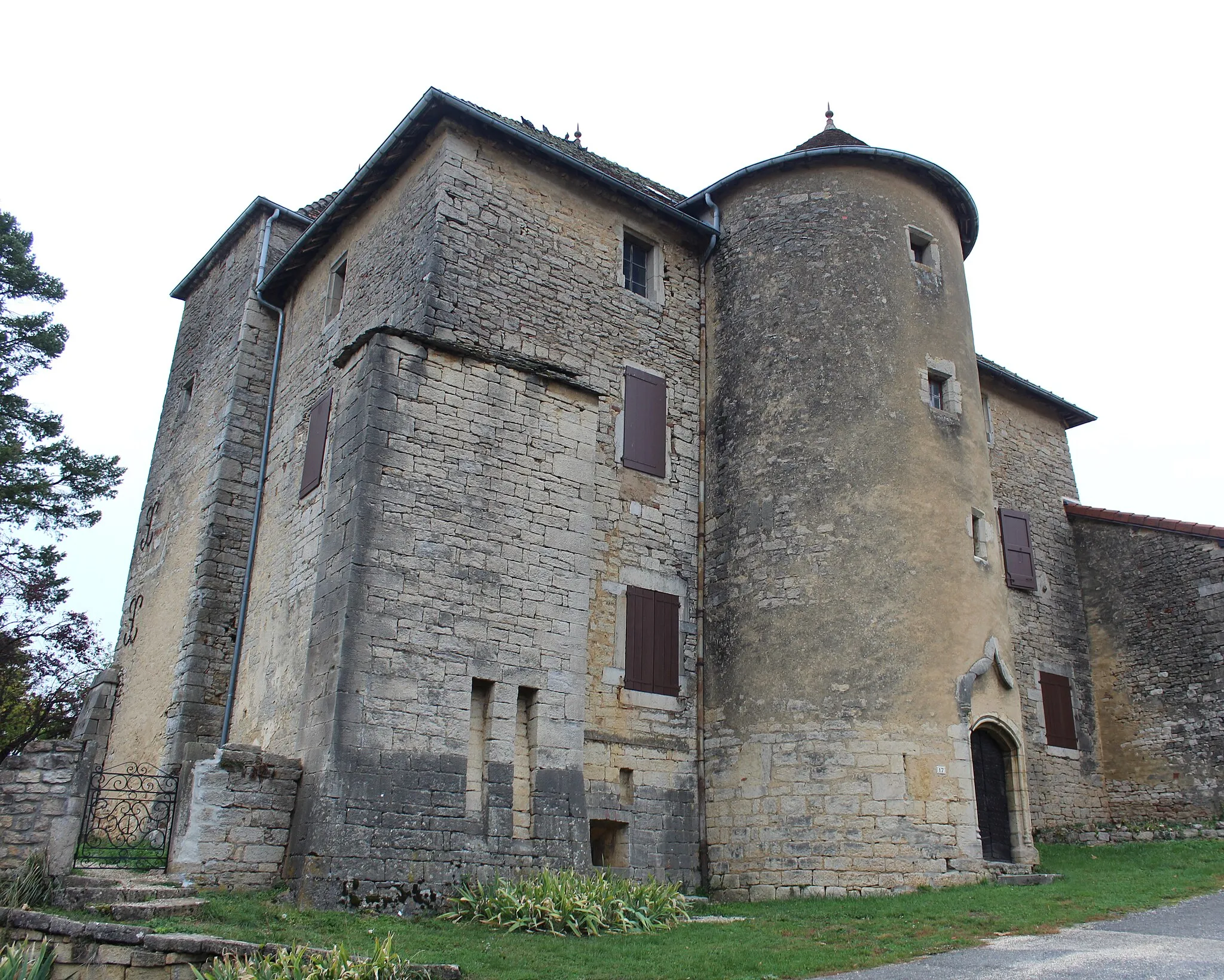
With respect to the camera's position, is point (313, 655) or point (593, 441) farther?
point (593, 441)

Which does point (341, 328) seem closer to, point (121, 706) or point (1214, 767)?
point (121, 706)

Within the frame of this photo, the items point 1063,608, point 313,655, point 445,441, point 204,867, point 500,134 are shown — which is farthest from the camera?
point 1063,608

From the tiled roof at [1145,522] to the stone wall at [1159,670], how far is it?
103mm

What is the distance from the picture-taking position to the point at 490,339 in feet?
42.1

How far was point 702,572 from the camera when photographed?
1402 cm

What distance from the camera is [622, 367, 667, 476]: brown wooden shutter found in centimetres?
1387

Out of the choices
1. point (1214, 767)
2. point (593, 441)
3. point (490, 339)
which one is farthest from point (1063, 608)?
point (490, 339)

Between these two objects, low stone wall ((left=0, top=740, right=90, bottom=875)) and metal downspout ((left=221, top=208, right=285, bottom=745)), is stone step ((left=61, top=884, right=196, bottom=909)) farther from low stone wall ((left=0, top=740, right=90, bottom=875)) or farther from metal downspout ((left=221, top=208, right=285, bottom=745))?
metal downspout ((left=221, top=208, right=285, bottom=745))

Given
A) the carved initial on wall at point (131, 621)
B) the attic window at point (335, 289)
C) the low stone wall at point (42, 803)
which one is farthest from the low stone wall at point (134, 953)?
the carved initial on wall at point (131, 621)

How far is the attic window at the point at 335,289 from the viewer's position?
15021 millimetres

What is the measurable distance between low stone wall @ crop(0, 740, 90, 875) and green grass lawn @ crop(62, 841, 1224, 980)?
1490mm

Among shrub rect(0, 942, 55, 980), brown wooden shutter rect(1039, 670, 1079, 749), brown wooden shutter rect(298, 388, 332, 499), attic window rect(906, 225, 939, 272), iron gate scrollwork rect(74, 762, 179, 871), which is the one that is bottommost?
shrub rect(0, 942, 55, 980)

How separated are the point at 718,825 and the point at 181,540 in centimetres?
932

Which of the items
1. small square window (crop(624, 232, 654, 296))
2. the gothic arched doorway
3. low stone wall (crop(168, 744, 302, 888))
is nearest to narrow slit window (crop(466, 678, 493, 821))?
low stone wall (crop(168, 744, 302, 888))
